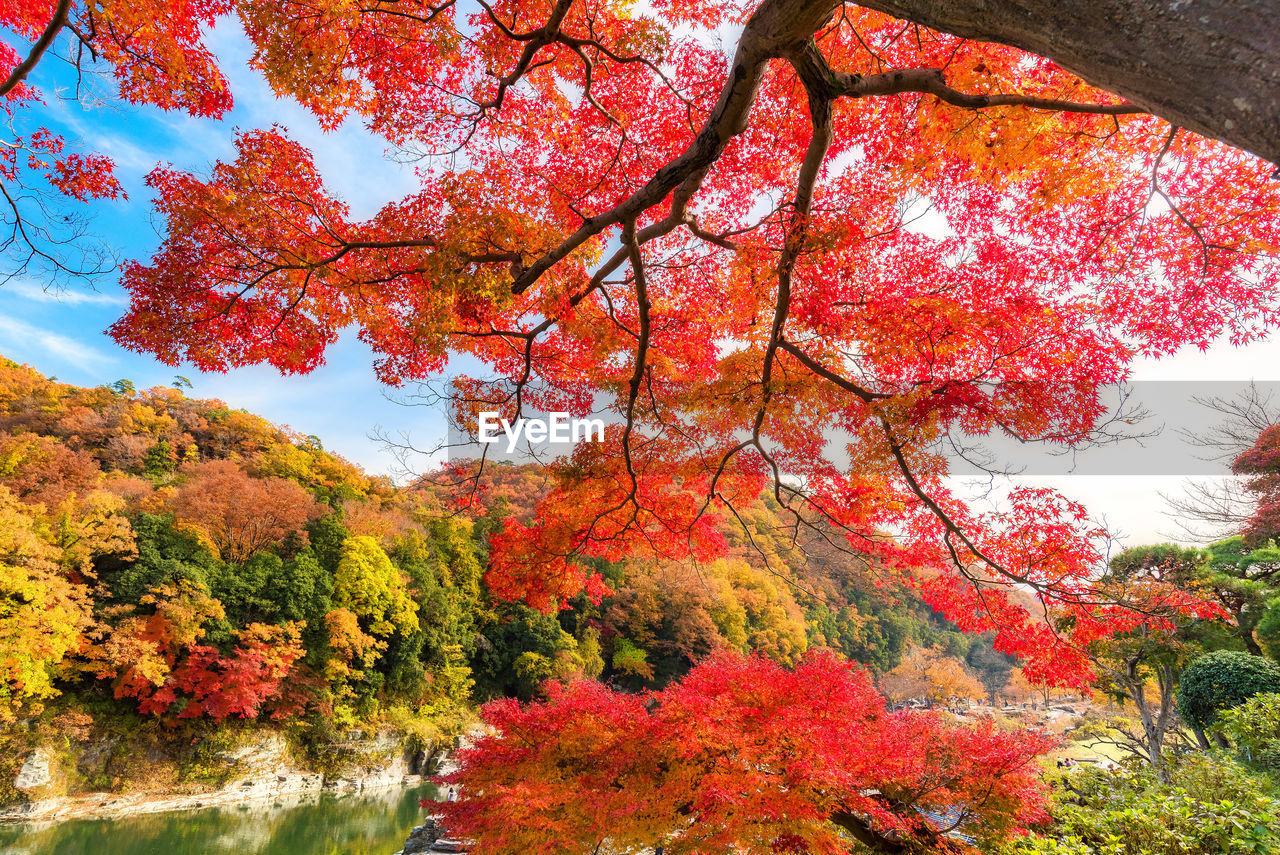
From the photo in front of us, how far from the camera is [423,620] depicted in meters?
15.4

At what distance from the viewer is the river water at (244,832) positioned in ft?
26.4

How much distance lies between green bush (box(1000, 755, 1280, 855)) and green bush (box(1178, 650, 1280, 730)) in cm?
375

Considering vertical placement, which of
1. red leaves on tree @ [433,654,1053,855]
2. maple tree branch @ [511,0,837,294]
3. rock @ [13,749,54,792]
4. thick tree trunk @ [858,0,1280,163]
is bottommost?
rock @ [13,749,54,792]

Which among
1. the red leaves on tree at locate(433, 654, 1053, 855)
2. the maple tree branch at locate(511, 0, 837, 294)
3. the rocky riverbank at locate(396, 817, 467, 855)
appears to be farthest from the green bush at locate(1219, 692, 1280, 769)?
the rocky riverbank at locate(396, 817, 467, 855)

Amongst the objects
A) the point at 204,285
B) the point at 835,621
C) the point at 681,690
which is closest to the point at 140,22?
the point at 204,285

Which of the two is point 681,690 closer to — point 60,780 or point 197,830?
point 197,830

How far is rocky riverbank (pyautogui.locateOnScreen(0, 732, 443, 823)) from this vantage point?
8.66m

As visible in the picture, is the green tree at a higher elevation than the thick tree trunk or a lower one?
lower

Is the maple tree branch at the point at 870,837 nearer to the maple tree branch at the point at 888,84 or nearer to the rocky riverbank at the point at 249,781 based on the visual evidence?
the maple tree branch at the point at 888,84

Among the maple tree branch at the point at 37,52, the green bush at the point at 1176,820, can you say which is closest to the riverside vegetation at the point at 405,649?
the green bush at the point at 1176,820

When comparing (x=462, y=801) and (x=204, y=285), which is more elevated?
(x=204, y=285)

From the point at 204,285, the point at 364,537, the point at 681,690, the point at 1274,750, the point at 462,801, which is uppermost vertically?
the point at 204,285

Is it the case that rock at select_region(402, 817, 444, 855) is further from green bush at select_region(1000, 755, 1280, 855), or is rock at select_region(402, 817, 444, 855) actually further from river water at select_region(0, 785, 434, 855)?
green bush at select_region(1000, 755, 1280, 855)

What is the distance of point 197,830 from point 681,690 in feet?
31.6
